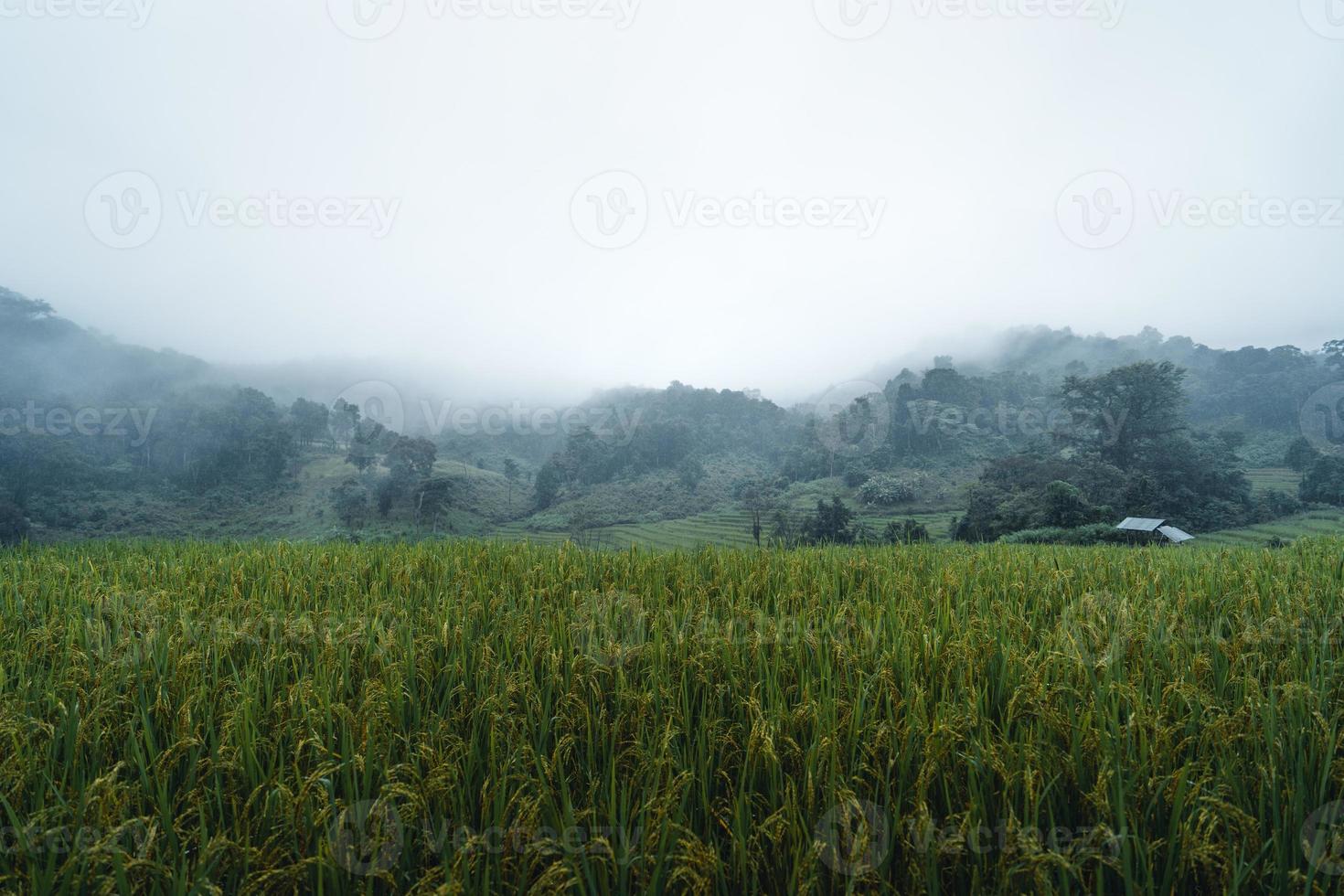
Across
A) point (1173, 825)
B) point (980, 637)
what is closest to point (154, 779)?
point (1173, 825)

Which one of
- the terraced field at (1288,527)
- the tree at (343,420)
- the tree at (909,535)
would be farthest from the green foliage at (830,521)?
the tree at (343,420)

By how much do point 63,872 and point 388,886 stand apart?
39.4 inches

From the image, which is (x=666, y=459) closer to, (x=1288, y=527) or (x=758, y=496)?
(x=758, y=496)

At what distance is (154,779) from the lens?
2271 mm

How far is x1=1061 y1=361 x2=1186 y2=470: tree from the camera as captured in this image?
41.6 meters

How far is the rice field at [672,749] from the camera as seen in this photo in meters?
1.78

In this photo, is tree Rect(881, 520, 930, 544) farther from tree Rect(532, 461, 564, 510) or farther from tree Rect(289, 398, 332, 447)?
tree Rect(289, 398, 332, 447)

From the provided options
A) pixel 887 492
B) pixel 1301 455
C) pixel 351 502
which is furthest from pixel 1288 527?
pixel 351 502

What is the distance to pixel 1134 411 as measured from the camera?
42188 millimetres

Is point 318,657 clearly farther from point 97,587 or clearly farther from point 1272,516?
point 1272,516

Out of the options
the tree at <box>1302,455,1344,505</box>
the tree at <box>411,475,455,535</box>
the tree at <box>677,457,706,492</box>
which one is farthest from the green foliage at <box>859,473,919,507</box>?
the tree at <box>411,475,455,535</box>

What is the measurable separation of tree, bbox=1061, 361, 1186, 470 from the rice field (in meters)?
47.3

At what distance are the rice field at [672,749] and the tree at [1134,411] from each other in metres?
47.3

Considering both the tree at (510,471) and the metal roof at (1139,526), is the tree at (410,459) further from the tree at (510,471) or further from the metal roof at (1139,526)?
the metal roof at (1139,526)
